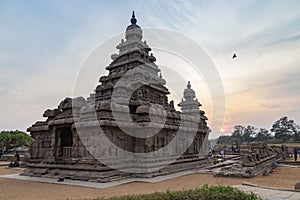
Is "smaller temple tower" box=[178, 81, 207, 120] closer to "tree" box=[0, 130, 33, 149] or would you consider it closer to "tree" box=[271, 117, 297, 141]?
"tree" box=[0, 130, 33, 149]

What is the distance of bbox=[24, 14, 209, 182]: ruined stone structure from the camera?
13.6 metres

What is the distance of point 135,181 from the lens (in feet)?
42.3

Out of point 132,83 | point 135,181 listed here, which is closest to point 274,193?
point 135,181

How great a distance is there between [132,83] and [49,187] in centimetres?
959

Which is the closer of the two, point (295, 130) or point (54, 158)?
point (54, 158)

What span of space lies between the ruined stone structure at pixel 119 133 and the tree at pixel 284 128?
8018cm

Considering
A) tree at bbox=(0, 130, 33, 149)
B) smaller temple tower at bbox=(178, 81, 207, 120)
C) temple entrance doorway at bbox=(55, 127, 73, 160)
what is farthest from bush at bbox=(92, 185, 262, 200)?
tree at bbox=(0, 130, 33, 149)

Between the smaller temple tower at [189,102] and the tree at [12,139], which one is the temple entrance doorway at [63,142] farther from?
the tree at [12,139]

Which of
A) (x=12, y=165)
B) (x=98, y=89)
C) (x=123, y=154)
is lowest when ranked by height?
(x=12, y=165)

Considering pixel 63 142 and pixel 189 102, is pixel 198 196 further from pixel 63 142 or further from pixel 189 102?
pixel 189 102

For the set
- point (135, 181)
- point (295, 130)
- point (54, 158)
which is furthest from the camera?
point (295, 130)

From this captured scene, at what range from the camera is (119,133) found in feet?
47.7

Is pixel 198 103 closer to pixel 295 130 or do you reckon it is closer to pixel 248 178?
pixel 248 178

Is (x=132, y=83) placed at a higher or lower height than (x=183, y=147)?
higher
